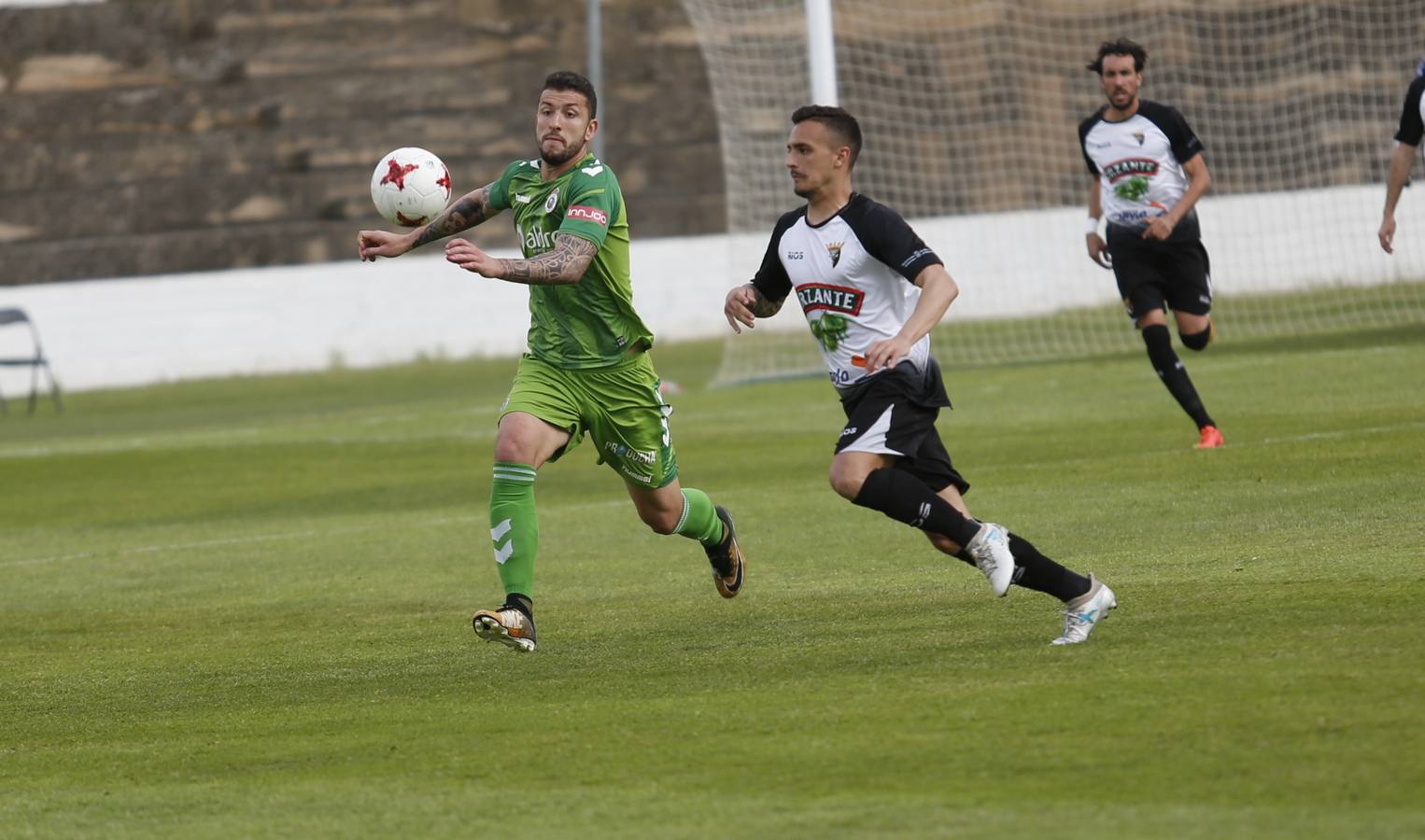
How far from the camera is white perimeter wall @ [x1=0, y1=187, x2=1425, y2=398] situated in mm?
26156

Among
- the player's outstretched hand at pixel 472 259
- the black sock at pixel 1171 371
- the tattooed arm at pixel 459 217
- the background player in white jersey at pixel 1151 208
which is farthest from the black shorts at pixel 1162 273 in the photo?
the player's outstretched hand at pixel 472 259

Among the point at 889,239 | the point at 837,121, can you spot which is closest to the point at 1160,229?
the point at 837,121

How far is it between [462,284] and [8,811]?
22988 millimetres

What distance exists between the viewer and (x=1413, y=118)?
10836 mm

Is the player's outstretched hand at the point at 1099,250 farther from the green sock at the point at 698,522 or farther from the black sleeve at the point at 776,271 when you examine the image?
the black sleeve at the point at 776,271

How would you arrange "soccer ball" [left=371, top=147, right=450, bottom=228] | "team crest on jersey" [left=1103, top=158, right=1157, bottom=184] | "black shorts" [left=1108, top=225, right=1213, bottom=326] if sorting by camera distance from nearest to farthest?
"soccer ball" [left=371, top=147, right=450, bottom=228]
"black shorts" [left=1108, top=225, right=1213, bottom=326]
"team crest on jersey" [left=1103, top=158, right=1157, bottom=184]

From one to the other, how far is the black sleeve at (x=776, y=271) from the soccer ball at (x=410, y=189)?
5.19 feet

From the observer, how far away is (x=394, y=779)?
5234mm

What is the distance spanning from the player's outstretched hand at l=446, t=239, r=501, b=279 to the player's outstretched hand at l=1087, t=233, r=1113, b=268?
6690 mm

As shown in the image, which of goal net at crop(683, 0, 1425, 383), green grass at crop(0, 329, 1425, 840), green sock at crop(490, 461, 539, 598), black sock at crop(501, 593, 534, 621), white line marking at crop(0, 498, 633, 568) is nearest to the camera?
green grass at crop(0, 329, 1425, 840)

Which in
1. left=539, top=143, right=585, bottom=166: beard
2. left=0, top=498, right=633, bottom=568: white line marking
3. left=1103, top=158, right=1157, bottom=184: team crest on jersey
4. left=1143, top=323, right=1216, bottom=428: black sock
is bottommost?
left=0, top=498, right=633, bottom=568: white line marking

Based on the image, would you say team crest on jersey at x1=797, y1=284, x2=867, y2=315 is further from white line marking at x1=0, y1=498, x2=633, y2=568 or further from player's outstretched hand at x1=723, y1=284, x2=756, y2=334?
white line marking at x1=0, y1=498, x2=633, y2=568

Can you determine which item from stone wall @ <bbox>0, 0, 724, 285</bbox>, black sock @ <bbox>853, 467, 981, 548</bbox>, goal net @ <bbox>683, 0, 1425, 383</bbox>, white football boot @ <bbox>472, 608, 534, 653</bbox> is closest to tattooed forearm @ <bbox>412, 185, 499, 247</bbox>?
white football boot @ <bbox>472, 608, 534, 653</bbox>

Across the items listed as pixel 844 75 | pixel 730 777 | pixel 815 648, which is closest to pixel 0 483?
pixel 815 648
